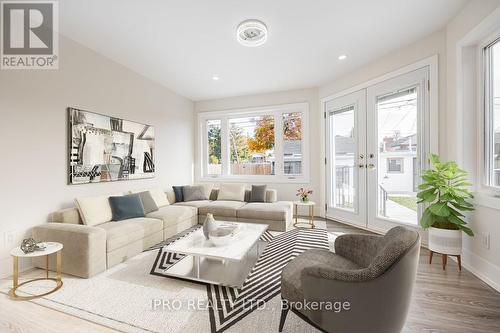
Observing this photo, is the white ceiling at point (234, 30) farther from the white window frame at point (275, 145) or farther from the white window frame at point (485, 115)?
the white window frame at point (275, 145)

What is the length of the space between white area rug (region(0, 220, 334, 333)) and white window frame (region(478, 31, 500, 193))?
2.48 meters

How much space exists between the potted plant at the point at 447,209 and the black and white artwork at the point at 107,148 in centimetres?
426

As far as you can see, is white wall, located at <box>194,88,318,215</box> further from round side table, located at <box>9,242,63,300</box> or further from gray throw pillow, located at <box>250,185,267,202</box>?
round side table, located at <box>9,242,63,300</box>

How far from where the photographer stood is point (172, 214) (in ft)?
11.5

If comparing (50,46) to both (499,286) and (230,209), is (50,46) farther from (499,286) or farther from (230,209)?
(499,286)

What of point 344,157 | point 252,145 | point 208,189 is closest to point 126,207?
point 208,189

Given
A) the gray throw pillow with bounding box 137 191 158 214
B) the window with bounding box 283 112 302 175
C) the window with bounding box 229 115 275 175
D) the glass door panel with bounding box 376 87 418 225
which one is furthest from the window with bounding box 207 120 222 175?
the glass door panel with bounding box 376 87 418 225

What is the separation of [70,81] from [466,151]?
4946 millimetres

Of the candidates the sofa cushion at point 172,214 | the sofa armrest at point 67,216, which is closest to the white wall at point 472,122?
the sofa cushion at point 172,214

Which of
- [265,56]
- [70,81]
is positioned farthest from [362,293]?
[70,81]

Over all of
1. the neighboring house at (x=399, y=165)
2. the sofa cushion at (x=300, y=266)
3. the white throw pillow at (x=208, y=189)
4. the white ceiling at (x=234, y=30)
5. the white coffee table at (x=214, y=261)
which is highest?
the white ceiling at (x=234, y=30)

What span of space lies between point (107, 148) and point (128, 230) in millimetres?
1451

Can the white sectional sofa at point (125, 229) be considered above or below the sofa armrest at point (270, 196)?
below

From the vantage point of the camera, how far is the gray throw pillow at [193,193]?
4.55 m
